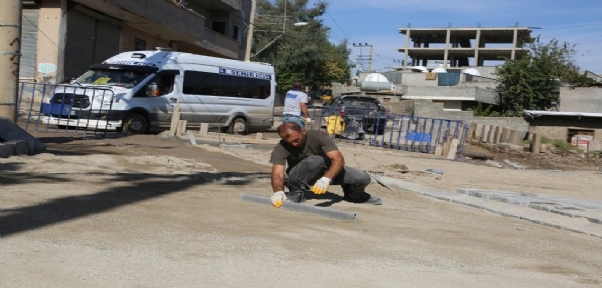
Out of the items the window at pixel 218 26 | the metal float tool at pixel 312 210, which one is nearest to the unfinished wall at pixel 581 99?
the window at pixel 218 26

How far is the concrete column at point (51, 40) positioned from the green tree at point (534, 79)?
35151mm

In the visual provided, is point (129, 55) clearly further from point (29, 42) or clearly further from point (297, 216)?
point (297, 216)

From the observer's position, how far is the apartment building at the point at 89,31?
22.8 metres

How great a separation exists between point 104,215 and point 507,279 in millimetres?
3399

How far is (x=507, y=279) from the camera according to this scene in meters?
4.91

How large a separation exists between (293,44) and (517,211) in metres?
52.1

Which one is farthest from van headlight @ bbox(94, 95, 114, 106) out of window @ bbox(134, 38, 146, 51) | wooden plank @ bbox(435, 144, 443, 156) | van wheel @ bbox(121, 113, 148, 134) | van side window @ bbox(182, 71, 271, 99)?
window @ bbox(134, 38, 146, 51)

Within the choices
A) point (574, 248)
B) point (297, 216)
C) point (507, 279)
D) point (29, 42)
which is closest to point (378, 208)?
point (297, 216)

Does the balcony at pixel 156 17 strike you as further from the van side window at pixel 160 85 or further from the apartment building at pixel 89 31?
the van side window at pixel 160 85

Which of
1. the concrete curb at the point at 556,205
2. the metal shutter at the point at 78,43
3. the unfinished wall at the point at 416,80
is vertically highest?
the unfinished wall at the point at 416,80

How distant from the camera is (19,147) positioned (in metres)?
9.76

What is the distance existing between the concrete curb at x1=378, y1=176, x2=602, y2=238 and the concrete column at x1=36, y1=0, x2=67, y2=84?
599 inches

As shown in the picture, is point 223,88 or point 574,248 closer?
point 574,248

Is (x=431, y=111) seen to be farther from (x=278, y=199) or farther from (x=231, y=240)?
(x=231, y=240)
